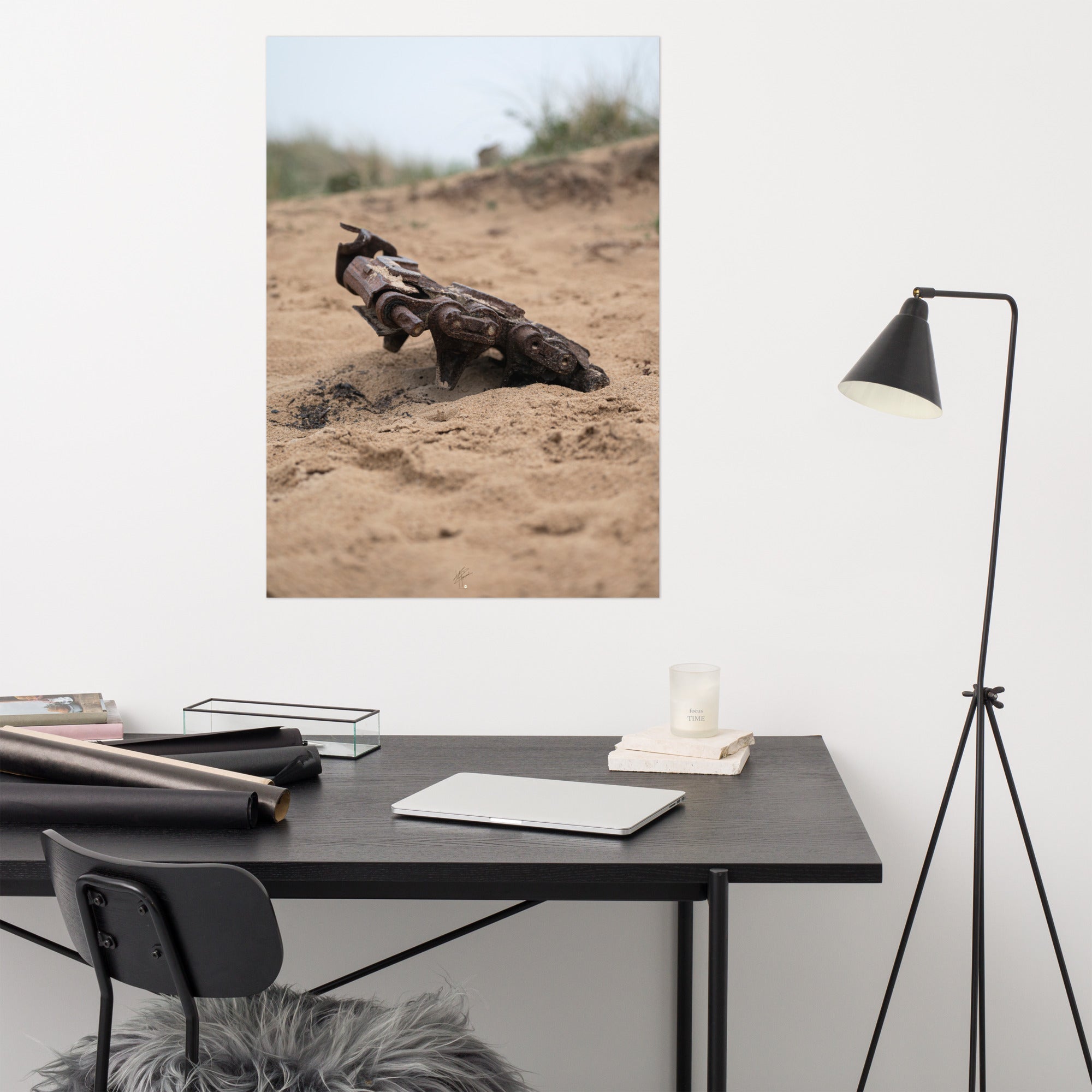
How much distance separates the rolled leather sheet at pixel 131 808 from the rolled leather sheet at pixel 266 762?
14 cm

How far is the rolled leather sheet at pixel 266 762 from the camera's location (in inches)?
62.1

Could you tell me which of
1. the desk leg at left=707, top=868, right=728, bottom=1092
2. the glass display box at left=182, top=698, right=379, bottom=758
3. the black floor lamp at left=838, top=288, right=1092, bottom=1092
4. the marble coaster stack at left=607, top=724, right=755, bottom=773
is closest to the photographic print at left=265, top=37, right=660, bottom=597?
the glass display box at left=182, top=698, right=379, bottom=758

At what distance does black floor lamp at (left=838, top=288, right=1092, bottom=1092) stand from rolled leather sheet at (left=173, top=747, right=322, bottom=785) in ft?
3.22

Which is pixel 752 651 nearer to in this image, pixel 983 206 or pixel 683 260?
pixel 683 260

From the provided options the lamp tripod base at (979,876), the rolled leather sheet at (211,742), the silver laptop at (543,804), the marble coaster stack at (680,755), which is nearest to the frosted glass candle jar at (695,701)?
the marble coaster stack at (680,755)

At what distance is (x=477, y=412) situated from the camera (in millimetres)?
1958

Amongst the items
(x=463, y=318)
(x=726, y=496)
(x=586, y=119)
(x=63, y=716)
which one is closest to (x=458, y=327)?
(x=463, y=318)

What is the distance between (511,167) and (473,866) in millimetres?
1308

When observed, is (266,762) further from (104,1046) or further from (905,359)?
(905,359)

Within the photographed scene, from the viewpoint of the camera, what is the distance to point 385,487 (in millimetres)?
1961

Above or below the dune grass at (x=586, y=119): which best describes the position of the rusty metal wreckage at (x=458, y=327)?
below

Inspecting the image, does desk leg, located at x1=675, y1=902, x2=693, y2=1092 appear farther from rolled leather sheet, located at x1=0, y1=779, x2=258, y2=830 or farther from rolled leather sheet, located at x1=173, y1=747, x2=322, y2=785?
rolled leather sheet, located at x1=0, y1=779, x2=258, y2=830

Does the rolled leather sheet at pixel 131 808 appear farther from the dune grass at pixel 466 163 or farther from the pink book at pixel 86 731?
the dune grass at pixel 466 163

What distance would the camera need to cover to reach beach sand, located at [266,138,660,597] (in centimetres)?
195
